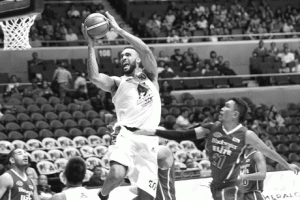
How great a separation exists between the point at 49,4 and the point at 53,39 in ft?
6.35

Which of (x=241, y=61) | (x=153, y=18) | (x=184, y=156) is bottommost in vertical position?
(x=184, y=156)

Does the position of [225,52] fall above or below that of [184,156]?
above

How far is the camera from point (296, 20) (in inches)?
955

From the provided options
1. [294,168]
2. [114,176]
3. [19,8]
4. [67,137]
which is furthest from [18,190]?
[67,137]

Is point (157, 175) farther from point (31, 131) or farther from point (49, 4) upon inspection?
point (49, 4)

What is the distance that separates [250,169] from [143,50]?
7.57ft

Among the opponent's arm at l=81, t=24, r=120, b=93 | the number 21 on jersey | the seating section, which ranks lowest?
the seating section

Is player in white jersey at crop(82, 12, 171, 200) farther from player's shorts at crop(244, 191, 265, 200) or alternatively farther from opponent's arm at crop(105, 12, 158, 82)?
player's shorts at crop(244, 191, 265, 200)

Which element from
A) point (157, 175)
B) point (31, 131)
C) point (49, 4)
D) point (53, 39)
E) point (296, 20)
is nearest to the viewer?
point (157, 175)

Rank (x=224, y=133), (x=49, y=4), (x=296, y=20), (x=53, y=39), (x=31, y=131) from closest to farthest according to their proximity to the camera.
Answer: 1. (x=224, y=133)
2. (x=31, y=131)
3. (x=53, y=39)
4. (x=49, y=4)
5. (x=296, y=20)

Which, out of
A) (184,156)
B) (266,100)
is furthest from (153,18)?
(184,156)

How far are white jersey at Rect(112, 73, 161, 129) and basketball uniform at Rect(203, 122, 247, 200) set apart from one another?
683 millimetres

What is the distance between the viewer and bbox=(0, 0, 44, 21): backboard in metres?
8.09

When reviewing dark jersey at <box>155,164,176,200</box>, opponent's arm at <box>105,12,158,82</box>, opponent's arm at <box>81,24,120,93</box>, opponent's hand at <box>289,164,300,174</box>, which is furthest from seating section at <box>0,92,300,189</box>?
opponent's arm at <box>81,24,120,93</box>
